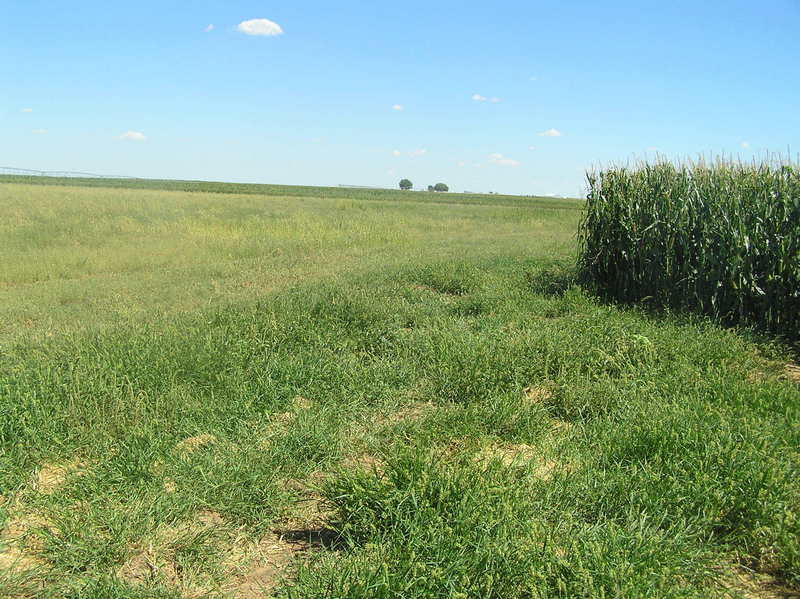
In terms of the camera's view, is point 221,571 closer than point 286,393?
Yes

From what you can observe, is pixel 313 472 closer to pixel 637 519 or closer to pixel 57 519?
pixel 57 519

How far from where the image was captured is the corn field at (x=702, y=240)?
754 cm

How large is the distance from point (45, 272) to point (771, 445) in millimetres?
13825

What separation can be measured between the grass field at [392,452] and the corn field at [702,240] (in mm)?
1032

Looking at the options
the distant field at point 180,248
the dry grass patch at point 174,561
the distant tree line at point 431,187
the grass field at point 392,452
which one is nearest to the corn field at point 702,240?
the grass field at point 392,452

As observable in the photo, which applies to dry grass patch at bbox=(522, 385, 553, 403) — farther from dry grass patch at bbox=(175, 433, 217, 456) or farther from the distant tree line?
the distant tree line

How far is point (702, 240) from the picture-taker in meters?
8.24

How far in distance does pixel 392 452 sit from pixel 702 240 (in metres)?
6.59

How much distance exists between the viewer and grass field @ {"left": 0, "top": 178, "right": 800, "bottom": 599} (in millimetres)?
2812

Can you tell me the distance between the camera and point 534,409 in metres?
4.68

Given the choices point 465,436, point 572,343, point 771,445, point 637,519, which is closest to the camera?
point 637,519

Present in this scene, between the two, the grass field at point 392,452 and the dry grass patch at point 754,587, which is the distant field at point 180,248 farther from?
the dry grass patch at point 754,587

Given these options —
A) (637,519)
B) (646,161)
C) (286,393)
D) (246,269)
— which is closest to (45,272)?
(246,269)

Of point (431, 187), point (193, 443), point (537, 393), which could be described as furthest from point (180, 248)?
point (431, 187)
